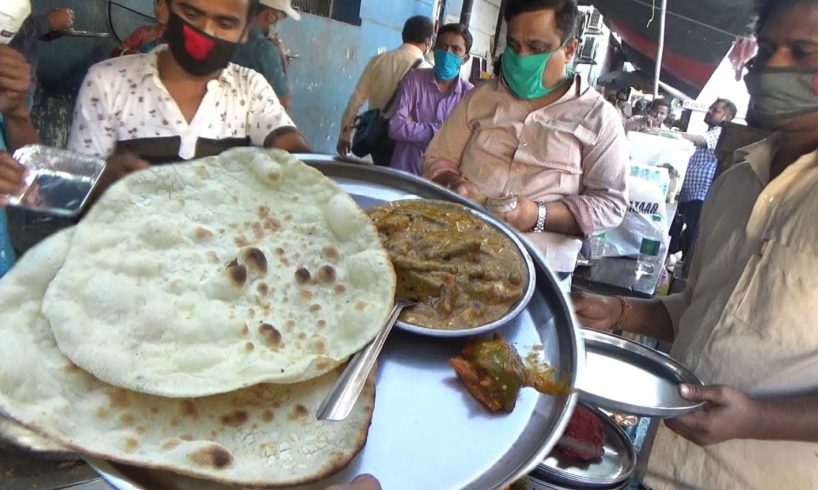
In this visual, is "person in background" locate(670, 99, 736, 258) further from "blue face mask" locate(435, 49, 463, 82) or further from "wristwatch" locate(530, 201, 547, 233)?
"wristwatch" locate(530, 201, 547, 233)

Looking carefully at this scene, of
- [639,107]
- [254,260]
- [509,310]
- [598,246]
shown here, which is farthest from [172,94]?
[639,107]

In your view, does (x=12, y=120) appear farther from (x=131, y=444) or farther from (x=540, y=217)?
(x=540, y=217)

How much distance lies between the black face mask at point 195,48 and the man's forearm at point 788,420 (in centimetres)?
147

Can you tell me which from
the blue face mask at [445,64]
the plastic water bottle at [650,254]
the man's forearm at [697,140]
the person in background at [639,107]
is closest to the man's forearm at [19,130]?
the blue face mask at [445,64]

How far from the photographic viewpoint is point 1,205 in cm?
107

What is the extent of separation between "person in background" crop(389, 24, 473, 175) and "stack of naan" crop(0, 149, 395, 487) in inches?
89.9

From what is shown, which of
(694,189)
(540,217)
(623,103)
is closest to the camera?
(540,217)

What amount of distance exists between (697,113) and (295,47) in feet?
45.3

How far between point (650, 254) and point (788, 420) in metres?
3.05

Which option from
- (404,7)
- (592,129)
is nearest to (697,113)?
(404,7)

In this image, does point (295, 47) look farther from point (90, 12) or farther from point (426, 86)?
point (426, 86)

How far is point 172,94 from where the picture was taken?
128cm

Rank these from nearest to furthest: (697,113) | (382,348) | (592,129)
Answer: (382,348), (592,129), (697,113)

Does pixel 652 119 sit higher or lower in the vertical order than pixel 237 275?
higher
